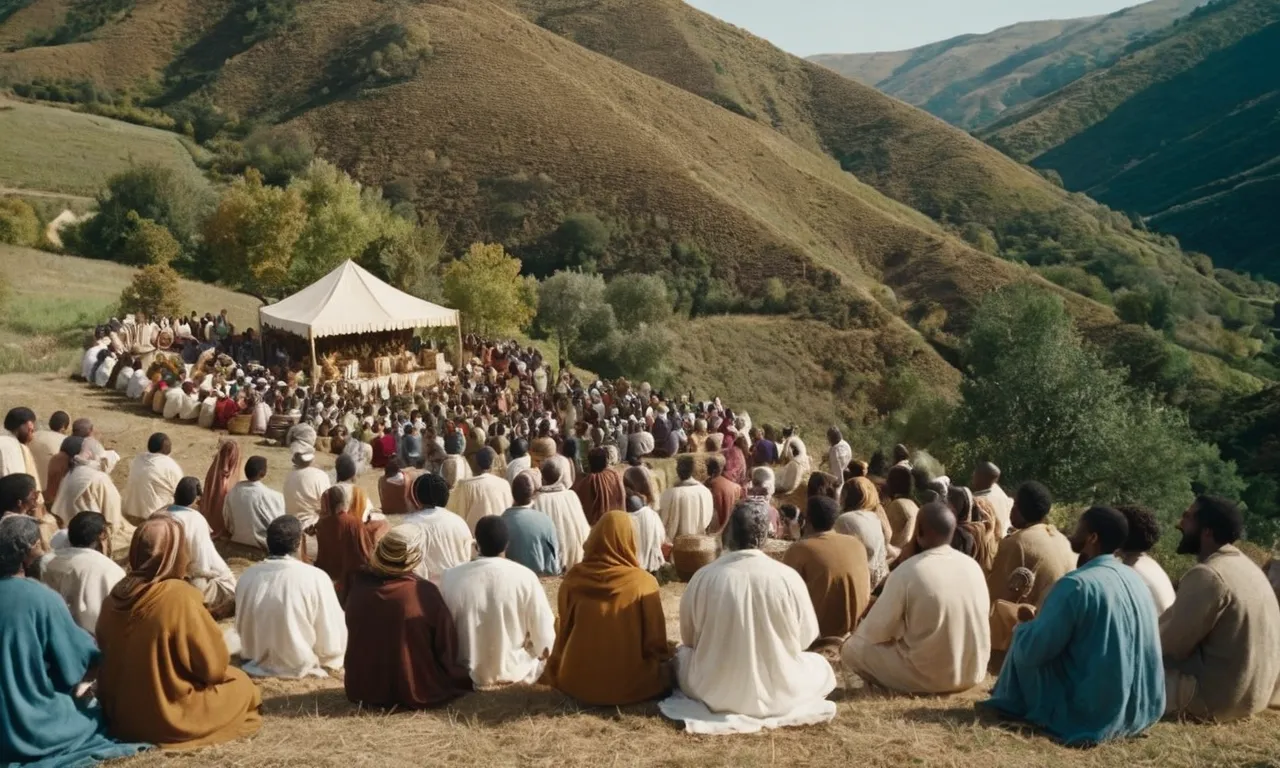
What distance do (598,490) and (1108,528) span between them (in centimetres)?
511

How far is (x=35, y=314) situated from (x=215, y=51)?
56380 mm

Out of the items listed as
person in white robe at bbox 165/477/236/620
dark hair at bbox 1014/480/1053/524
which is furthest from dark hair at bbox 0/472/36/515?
dark hair at bbox 1014/480/1053/524

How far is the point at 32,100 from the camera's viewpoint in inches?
2494

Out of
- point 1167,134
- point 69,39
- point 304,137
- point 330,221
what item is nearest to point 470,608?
point 330,221

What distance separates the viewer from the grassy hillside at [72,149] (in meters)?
47.4

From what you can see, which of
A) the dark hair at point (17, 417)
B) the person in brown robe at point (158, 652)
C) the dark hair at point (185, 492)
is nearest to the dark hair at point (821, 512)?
the person in brown robe at point (158, 652)

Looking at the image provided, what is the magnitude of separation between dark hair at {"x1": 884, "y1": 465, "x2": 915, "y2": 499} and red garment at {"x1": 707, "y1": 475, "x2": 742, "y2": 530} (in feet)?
6.29

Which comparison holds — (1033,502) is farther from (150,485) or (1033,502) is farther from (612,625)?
(150,485)

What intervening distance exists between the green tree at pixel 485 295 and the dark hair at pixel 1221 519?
3069 centimetres

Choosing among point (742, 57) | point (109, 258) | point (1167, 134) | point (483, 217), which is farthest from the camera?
point (1167, 134)

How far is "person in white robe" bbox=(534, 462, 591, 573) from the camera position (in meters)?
8.13

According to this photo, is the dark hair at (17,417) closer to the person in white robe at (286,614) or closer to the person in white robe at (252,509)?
the person in white robe at (252,509)

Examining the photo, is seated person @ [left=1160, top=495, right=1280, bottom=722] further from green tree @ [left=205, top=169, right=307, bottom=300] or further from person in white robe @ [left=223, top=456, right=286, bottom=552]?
green tree @ [left=205, top=169, right=307, bottom=300]

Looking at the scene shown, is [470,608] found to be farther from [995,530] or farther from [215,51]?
[215,51]
